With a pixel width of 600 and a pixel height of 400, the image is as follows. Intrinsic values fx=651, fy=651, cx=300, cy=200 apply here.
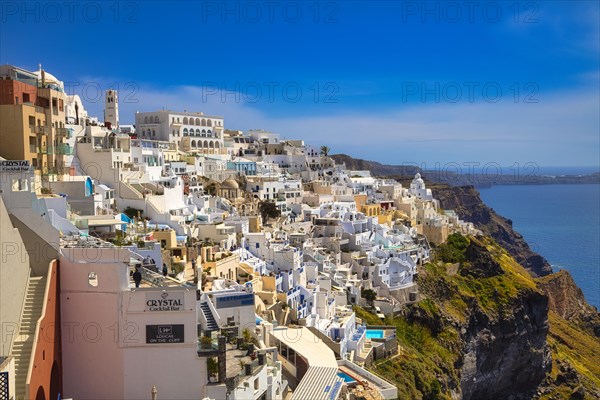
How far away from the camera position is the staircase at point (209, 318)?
55.0 feet

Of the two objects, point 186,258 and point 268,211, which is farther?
point 268,211

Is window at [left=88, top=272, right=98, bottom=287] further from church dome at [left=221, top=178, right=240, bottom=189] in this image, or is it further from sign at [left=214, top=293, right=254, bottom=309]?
church dome at [left=221, top=178, right=240, bottom=189]

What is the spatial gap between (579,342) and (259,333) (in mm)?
50531

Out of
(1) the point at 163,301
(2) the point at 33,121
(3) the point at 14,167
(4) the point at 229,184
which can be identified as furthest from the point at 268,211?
(1) the point at 163,301

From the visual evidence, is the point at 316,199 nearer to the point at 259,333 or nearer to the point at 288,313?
the point at 288,313

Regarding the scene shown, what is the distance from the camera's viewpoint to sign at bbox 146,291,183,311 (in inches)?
532

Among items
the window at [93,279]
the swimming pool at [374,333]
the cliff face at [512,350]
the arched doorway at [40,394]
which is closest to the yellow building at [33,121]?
the window at [93,279]

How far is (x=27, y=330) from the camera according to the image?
12.4 m

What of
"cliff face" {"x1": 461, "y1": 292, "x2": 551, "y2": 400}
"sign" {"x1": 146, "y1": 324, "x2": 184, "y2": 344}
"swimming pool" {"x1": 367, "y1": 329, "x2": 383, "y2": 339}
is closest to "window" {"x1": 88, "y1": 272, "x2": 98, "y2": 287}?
"sign" {"x1": 146, "y1": 324, "x2": 184, "y2": 344}

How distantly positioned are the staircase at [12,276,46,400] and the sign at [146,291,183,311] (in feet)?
6.85

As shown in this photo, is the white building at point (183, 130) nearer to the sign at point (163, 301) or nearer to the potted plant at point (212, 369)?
the potted plant at point (212, 369)

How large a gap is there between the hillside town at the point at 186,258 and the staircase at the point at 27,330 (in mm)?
28

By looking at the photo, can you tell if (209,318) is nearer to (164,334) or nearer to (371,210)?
(164,334)

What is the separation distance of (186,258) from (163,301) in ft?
38.7
